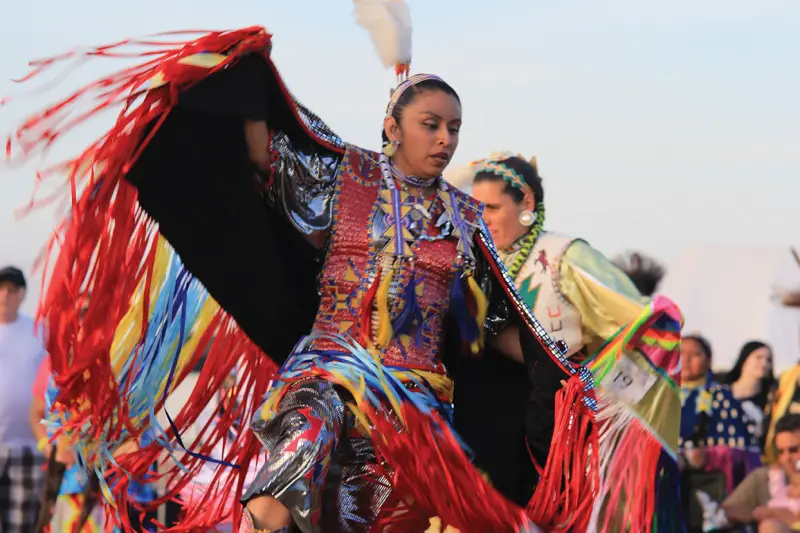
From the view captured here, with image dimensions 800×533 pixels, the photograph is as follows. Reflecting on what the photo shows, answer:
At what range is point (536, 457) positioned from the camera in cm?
437

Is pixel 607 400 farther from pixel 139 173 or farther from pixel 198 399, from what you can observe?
pixel 139 173

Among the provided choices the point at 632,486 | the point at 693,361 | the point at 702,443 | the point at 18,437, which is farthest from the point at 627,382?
the point at 18,437

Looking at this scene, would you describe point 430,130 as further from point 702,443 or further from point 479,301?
point 702,443

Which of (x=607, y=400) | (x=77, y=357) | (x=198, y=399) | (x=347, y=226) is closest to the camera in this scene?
(x=77, y=357)

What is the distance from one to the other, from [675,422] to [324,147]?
5.67 feet

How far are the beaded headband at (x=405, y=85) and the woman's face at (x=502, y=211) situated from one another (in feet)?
6.11

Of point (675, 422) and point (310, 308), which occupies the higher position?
point (310, 308)

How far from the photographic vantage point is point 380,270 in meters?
4.14

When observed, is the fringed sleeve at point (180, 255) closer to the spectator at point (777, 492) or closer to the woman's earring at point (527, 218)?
the woman's earring at point (527, 218)

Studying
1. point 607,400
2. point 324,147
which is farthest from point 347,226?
point 607,400

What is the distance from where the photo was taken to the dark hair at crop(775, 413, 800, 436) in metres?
6.32

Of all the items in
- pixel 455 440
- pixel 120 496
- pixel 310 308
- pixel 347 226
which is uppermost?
pixel 347 226

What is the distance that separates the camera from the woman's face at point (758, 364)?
7.06 m

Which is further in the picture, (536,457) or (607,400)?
(607,400)
